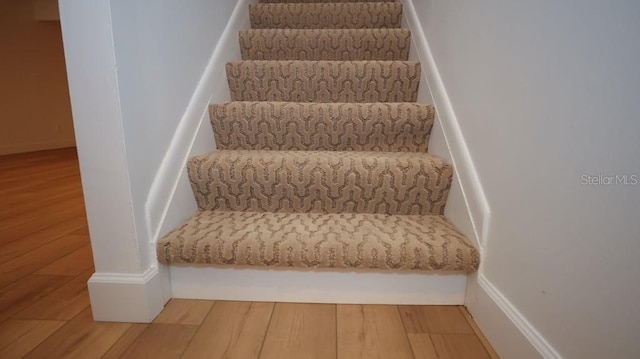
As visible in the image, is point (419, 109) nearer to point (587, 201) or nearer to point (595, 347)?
point (587, 201)

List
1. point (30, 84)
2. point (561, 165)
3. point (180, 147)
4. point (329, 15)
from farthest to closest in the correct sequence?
point (30, 84)
point (329, 15)
point (180, 147)
point (561, 165)

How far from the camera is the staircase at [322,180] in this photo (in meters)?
0.98

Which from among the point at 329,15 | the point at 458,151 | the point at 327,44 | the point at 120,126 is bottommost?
the point at 458,151

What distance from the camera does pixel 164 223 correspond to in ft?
3.39

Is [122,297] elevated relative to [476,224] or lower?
lower

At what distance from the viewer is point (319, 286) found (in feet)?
3.38

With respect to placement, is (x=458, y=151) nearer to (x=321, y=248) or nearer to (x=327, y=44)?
(x=321, y=248)

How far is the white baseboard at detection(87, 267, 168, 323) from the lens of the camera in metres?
0.92

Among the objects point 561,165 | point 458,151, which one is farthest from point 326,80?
point 561,165

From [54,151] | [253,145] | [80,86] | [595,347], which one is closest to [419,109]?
[253,145]

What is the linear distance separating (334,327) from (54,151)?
510 centimetres

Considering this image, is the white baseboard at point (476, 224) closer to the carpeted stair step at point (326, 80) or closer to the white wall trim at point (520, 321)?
the white wall trim at point (520, 321)

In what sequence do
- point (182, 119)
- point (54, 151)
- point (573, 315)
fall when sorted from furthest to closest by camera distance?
point (54, 151)
point (182, 119)
point (573, 315)

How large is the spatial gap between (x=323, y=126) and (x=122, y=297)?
861mm
